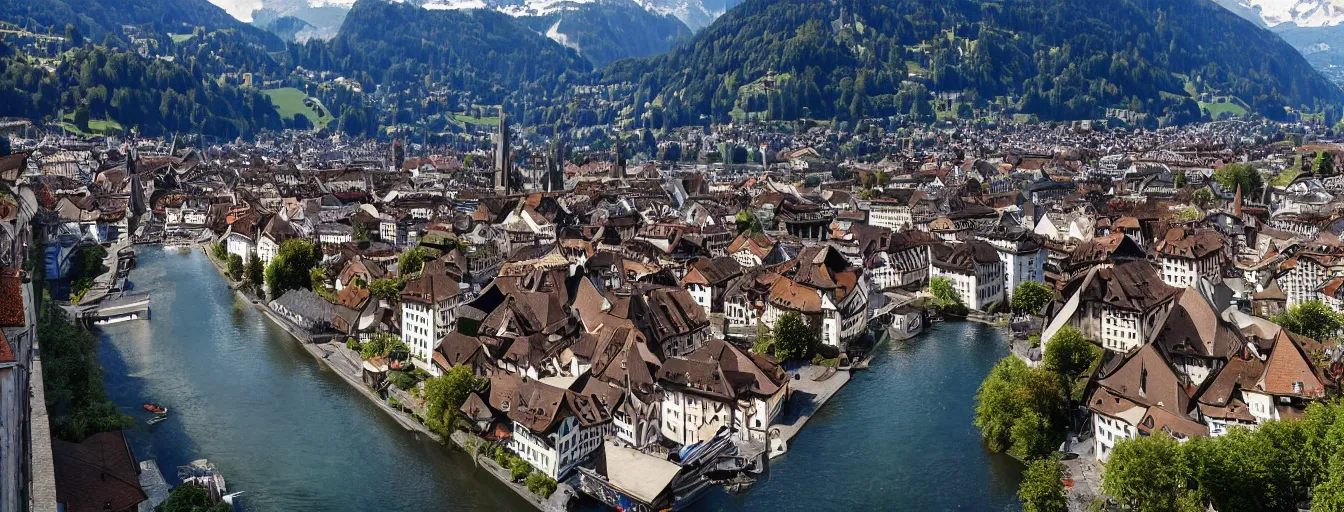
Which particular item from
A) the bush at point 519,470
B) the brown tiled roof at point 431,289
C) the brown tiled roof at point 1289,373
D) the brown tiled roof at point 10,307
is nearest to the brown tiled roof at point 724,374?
the bush at point 519,470

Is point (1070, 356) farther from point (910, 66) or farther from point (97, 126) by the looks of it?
point (910, 66)

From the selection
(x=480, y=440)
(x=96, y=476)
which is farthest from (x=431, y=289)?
(x=96, y=476)

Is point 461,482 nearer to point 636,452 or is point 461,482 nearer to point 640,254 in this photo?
point 636,452

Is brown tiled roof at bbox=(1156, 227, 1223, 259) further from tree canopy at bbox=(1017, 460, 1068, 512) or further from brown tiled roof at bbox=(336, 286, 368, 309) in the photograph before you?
brown tiled roof at bbox=(336, 286, 368, 309)

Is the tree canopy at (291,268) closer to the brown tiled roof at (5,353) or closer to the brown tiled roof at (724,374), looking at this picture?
the brown tiled roof at (724,374)

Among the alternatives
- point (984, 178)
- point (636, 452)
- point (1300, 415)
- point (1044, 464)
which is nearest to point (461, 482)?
point (636, 452)

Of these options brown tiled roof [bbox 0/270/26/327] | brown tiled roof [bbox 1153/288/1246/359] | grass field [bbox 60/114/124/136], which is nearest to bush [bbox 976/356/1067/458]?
brown tiled roof [bbox 1153/288/1246/359]
